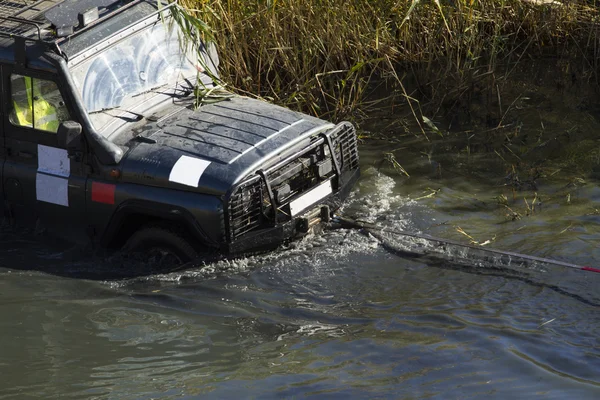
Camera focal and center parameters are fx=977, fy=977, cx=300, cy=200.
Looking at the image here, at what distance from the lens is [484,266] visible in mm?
6223

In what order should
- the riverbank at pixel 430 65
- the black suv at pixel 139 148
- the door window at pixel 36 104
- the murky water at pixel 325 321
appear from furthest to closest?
the riverbank at pixel 430 65, the door window at pixel 36 104, the black suv at pixel 139 148, the murky water at pixel 325 321

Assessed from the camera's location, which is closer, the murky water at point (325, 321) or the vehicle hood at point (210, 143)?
the murky water at point (325, 321)

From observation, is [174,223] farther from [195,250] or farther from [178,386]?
[178,386]

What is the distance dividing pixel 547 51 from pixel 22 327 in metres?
5.84

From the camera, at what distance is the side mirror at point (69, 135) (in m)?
6.15

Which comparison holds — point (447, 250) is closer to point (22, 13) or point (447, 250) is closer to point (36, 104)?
point (36, 104)

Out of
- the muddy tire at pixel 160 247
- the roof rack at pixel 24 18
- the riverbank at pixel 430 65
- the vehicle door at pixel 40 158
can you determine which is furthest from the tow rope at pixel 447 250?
the roof rack at pixel 24 18

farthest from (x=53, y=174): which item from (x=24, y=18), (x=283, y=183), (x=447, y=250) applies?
(x=447, y=250)

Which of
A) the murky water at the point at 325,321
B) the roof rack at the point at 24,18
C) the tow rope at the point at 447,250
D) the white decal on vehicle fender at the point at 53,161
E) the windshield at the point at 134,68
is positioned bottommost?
the murky water at the point at 325,321

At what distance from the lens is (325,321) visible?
5.71 metres

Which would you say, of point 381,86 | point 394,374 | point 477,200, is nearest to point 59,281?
point 394,374

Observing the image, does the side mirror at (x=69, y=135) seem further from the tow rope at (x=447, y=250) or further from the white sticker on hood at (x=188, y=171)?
the tow rope at (x=447, y=250)

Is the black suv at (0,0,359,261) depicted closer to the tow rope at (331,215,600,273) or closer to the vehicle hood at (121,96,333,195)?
the vehicle hood at (121,96,333,195)

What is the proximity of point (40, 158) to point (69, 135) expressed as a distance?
0.50 m
